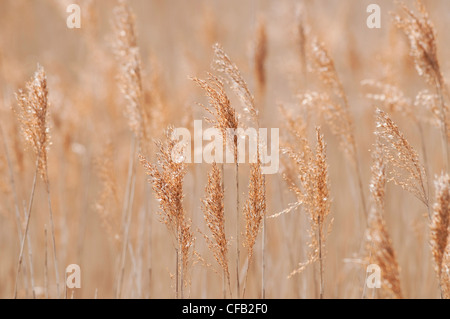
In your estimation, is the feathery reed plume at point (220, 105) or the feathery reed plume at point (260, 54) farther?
the feathery reed plume at point (260, 54)

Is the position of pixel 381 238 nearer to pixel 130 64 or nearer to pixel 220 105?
pixel 220 105

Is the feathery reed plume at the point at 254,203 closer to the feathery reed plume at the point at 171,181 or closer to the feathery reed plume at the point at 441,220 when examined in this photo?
the feathery reed plume at the point at 171,181

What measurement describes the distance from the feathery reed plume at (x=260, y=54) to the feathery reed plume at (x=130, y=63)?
42 cm

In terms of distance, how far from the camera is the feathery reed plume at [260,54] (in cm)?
157

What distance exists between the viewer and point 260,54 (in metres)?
1.58

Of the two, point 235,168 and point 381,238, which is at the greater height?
point 235,168

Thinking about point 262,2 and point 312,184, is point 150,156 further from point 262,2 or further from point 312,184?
point 262,2

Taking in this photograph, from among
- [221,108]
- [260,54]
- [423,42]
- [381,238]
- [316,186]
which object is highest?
[260,54]

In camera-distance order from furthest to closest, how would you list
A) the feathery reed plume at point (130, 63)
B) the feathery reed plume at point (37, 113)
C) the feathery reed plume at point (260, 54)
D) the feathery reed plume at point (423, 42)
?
the feathery reed plume at point (260, 54) → the feathery reed plume at point (130, 63) → the feathery reed plume at point (423, 42) → the feathery reed plume at point (37, 113)

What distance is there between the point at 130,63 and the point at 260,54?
462mm

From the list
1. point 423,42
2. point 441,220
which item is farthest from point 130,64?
point 441,220

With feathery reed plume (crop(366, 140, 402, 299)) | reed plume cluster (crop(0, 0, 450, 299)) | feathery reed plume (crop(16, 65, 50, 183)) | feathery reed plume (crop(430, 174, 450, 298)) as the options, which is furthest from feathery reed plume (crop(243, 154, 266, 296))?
feathery reed plume (crop(16, 65, 50, 183))

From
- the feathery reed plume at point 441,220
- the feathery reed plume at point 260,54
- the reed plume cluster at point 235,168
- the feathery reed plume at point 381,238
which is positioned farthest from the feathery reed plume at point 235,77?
the feathery reed plume at point 260,54

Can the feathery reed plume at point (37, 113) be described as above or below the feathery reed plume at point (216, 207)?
above
